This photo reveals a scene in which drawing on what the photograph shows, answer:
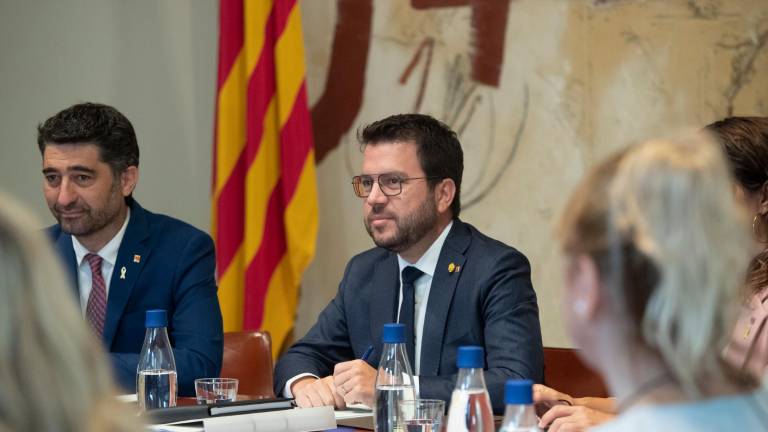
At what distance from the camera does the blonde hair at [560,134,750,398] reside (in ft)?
4.01

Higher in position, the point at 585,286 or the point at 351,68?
the point at 351,68

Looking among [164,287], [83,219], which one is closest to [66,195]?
[83,219]

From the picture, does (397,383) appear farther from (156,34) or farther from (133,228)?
(156,34)

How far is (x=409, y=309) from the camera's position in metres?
3.34

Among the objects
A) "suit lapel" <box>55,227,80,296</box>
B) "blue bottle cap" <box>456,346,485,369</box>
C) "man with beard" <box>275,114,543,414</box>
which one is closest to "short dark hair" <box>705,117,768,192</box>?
"man with beard" <box>275,114,543,414</box>

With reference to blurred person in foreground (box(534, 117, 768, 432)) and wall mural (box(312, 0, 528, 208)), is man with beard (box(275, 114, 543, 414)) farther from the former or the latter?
wall mural (box(312, 0, 528, 208))

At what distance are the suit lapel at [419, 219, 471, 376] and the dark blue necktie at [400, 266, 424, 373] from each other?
1.6 inches

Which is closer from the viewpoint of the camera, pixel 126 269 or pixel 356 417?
pixel 356 417

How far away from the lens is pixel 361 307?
346cm

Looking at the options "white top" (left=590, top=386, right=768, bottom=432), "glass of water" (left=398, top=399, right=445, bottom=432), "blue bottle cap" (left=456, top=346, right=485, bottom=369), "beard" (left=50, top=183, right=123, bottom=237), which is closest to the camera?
"white top" (left=590, top=386, right=768, bottom=432)

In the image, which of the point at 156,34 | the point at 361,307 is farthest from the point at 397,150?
the point at 156,34

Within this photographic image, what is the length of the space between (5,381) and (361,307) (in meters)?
2.48

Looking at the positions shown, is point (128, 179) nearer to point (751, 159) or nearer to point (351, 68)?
point (351, 68)

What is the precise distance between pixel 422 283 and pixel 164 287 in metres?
0.86
